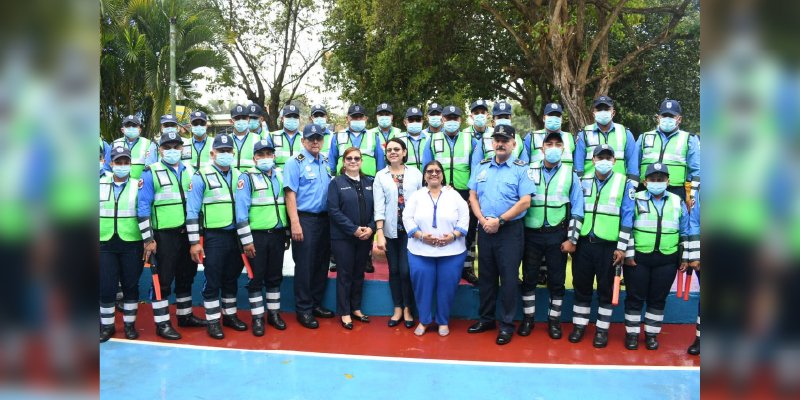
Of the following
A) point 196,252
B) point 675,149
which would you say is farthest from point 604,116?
point 196,252

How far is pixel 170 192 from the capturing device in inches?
212

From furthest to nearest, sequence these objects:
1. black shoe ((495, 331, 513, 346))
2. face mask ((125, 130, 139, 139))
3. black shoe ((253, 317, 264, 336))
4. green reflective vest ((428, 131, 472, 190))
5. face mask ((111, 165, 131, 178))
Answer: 1. face mask ((125, 130, 139, 139))
2. green reflective vest ((428, 131, 472, 190))
3. black shoe ((253, 317, 264, 336))
4. black shoe ((495, 331, 513, 346))
5. face mask ((111, 165, 131, 178))

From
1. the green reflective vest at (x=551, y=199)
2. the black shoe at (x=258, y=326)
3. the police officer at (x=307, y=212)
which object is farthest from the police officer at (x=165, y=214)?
the green reflective vest at (x=551, y=199)

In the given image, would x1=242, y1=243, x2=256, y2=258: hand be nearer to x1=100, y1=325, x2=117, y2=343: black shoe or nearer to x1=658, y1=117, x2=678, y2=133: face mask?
x1=100, y1=325, x2=117, y2=343: black shoe

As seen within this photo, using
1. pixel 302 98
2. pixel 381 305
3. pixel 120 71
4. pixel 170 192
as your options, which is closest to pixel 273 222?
pixel 170 192

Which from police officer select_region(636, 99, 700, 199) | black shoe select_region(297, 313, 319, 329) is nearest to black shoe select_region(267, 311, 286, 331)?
black shoe select_region(297, 313, 319, 329)

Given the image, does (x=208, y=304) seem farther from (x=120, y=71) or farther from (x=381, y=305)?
(x=120, y=71)

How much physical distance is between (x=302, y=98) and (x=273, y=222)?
57.3ft

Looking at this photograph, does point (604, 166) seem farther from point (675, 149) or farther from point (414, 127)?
point (414, 127)

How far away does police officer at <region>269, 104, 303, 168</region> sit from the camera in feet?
22.5

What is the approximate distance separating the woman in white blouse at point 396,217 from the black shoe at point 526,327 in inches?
42.8

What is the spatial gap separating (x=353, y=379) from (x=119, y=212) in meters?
2.63

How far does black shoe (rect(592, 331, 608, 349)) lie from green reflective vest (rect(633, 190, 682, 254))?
0.86 metres

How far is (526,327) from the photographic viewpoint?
568 centimetres
